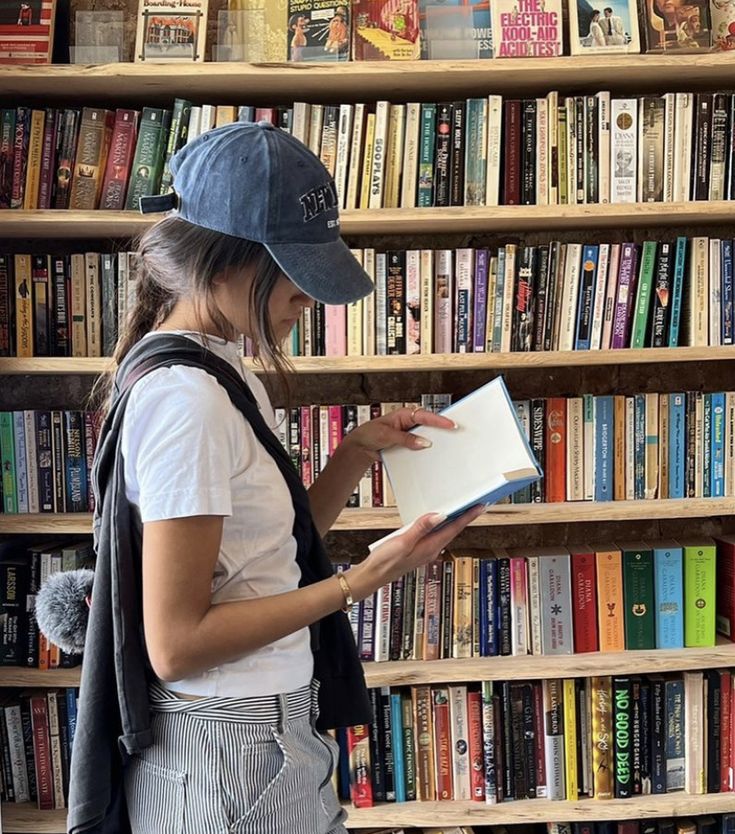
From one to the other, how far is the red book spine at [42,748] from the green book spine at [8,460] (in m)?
0.39

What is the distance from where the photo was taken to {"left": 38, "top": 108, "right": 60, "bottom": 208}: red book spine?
1779mm

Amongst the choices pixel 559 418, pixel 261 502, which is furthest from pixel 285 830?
pixel 559 418

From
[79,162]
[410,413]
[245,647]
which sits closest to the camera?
[245,647]

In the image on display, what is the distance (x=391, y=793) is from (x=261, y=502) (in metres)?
1.12

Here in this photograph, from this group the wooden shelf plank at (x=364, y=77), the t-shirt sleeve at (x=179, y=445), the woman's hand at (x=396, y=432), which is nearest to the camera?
the t-shirt sleeve at (x=179, y=445)

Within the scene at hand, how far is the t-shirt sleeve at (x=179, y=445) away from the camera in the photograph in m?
0.87

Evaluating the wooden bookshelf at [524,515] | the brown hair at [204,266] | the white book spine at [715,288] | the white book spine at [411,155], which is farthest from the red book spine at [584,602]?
the brown hair at [204,266]

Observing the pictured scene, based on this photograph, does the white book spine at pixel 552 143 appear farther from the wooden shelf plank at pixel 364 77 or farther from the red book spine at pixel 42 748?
the red book spine at pixel 42 748

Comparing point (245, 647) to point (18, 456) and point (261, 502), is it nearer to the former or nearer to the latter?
point (261, 502)

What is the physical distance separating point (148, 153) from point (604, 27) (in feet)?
2.93

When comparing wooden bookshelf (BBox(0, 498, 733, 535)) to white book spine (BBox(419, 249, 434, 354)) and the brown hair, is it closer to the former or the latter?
white book spine (BBox(419, 249, 434, 354))

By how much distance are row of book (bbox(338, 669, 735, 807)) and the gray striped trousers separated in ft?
2.89

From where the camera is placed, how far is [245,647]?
0.93m

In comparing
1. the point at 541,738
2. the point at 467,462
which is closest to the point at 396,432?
the point at 467,462
